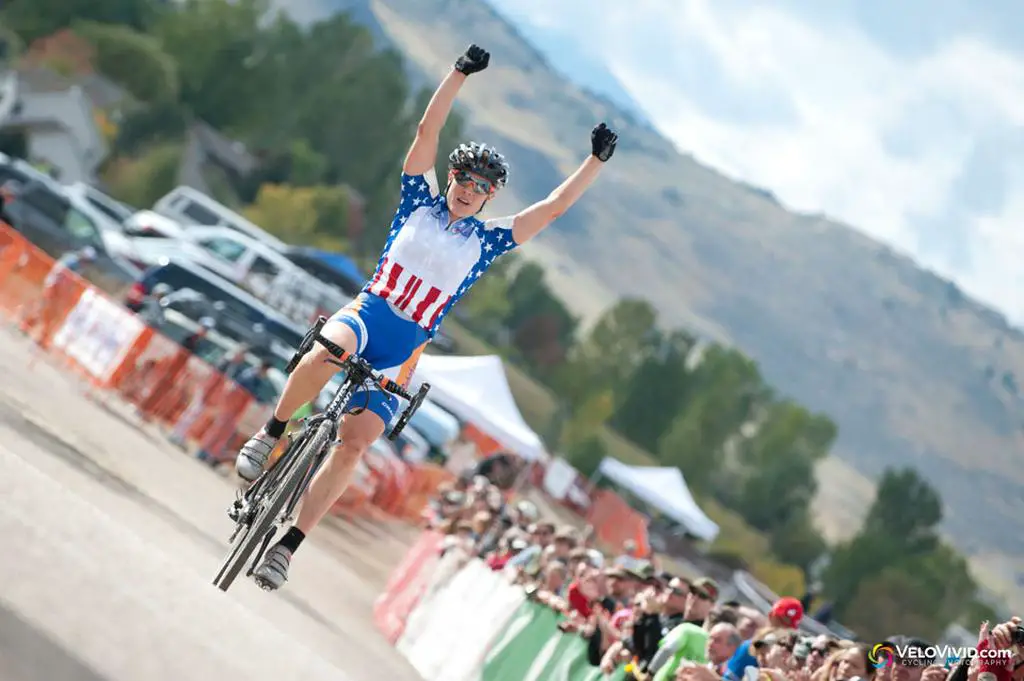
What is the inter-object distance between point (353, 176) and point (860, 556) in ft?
147

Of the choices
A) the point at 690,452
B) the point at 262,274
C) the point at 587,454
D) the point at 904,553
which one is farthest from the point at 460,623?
the point at 690,452

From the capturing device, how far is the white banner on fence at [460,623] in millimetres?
13039

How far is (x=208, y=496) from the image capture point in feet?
54.4

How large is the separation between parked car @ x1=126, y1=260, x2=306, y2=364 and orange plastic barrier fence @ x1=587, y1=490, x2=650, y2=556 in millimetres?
13696

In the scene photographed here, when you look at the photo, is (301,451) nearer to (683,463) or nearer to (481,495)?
(481,495)

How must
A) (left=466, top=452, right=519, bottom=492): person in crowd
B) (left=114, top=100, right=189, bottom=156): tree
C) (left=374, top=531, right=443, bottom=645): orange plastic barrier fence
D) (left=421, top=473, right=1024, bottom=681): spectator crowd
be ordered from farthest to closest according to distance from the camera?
1. (left=114, top=100, right=189, bottom=156): tree
2. (left=466, top=452, right=519, bottom=492): person in crowd
3. (left=374, top=531, right=443, bottom=645): orange plastic barrier fence
4. (left=421, top=473, right=1024, bottom=681): spectator crowd

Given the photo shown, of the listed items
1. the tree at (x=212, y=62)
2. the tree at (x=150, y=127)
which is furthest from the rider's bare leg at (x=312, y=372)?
the tree at (x=212, y=62)

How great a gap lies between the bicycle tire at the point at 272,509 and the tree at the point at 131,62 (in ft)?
257

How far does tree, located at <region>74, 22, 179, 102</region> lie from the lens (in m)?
82.8

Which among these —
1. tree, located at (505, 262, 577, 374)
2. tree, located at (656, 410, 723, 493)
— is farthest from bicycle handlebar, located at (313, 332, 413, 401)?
tree, located at (505, 262, 577, 374)

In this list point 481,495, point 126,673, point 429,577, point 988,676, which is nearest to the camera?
point 126,673

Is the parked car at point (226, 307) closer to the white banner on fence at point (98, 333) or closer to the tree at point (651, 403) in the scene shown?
the white banner on fence at point (98, 333)

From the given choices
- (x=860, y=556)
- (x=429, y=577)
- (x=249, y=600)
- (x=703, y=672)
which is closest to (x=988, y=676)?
(x=703, y=672)

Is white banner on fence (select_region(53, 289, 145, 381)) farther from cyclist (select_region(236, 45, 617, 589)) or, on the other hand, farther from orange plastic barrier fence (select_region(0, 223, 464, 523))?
cyclist (select_region(236, 45, 617, 589))
